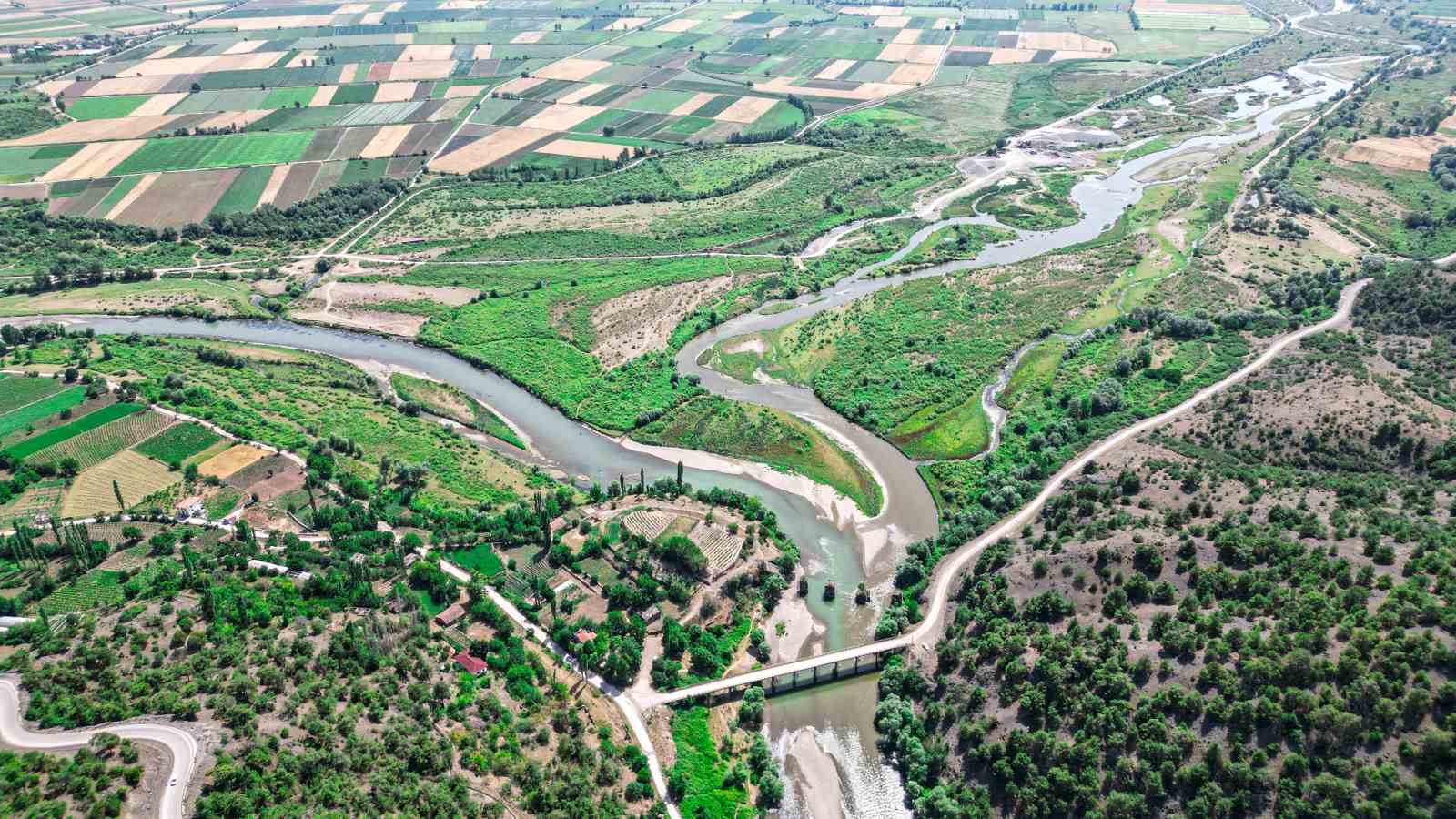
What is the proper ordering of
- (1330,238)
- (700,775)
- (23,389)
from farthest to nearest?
(1330,238)
(23,389)
(700,775)

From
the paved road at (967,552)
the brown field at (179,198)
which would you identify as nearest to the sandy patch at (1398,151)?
the paved road at (967,552)

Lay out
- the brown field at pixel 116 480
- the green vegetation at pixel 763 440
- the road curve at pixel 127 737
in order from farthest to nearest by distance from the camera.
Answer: the green vegetation at pixel 763 440, the brown field at pixel 116 480, the road curve at pixel 127 737

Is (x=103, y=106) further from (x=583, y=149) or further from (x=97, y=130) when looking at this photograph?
(x=583, y=149)

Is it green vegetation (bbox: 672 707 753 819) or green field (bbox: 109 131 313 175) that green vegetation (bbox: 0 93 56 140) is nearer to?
green field (bbox: 109 131 313 175)

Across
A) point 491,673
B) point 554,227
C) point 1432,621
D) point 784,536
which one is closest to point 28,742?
point 491,673

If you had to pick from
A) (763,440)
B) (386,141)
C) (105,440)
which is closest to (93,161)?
(386,141)

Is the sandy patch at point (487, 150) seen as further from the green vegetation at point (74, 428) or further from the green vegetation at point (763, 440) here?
the green vegetation at point (763, 440)
